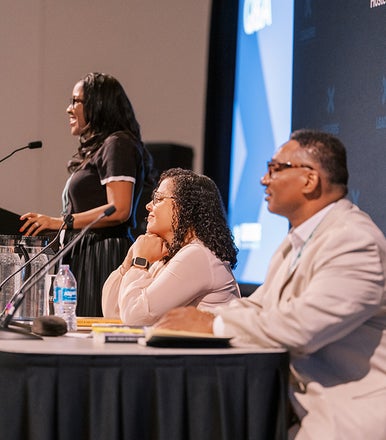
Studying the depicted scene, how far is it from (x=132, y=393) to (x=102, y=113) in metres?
2.49

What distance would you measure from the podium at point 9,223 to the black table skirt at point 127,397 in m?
2.88

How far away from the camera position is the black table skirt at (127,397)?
6.36ft

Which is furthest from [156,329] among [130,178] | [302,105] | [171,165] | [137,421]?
[171,165]

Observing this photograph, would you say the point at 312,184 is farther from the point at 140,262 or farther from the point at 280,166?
the point at 140,262

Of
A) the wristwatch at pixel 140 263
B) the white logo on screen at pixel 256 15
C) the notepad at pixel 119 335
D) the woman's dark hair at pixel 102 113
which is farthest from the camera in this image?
the white logo on screen at pixel 256 15

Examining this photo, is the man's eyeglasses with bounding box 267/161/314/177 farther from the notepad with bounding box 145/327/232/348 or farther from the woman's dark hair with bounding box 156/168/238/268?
the woman's dark hair with bounding box 156/168/238/268

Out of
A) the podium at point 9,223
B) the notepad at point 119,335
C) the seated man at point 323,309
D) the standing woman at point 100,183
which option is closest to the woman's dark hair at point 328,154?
the seated man at point 323,309

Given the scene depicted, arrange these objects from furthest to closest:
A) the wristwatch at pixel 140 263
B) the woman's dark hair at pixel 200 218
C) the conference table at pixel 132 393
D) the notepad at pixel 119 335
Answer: the wristwatch at pixel 140 263
the woman's dark hair at pixel 200 218
the notepad at pixel 119 335
the conference table at pixel 132 393

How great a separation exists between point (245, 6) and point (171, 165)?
1.08 m

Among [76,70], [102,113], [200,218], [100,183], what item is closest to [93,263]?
[100,183]

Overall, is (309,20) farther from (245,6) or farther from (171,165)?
(171,165)

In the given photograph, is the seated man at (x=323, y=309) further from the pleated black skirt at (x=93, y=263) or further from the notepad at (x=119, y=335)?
the pleated black skirt at (x=93, y=263)

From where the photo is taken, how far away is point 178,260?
2781mm

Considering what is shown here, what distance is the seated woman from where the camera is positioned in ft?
8.98
